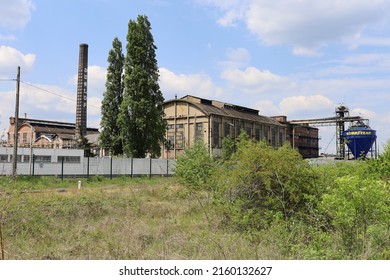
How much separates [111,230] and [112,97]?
120 feet

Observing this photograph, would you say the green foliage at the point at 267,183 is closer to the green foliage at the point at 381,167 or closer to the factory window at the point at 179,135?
the green foliage at the point at 381,167

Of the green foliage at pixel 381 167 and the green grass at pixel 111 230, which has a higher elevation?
the green foliage at pixel 381 167

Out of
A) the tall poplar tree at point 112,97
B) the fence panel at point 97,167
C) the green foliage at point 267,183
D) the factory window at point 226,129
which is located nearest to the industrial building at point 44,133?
the tall poplar tree at point 112,97

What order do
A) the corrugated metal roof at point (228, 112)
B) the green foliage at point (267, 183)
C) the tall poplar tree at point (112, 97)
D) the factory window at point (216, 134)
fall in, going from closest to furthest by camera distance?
the green foliage at point (267, 183) → the tall poplar tree at point (112, 97) → the factory window at point (216, 134) → the corrugated metal roof at point (228, 112)

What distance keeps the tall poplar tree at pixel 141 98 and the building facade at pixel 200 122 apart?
1397 centimetres

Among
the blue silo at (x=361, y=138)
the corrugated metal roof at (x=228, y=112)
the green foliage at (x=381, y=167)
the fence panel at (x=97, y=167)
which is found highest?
the corrugated metal roof at (x=228, y=112)

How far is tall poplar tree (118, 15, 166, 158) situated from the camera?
37.9 m

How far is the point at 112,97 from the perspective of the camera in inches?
1718

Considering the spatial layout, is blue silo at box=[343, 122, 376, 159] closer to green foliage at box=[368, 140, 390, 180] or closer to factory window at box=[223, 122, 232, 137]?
factory window at box=[223, 122, 232, 137]

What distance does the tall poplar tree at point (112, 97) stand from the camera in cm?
4247

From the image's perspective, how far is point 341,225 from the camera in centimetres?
569

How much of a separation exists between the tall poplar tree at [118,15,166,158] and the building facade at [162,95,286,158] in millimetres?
13966

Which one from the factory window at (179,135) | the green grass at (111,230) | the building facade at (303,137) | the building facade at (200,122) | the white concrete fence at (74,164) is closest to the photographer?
the green grass at (111,230)

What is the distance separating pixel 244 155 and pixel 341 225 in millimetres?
4146
